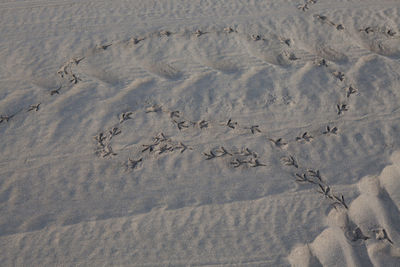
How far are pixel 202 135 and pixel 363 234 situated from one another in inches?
57.0

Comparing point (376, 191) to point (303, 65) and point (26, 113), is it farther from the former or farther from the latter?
point (26, 113)

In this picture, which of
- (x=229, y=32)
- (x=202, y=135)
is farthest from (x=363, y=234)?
(x=229, y=32)

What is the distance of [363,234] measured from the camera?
2.04 meters

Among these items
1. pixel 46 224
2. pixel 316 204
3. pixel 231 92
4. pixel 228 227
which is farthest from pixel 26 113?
pixel 316 204

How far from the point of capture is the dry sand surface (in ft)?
6.65

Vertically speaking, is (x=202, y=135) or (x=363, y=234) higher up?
(x=202, y=135)

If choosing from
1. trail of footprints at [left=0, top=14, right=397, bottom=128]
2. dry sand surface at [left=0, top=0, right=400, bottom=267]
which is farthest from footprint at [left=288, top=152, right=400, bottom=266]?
trail of footprints at [left=0, top=14, right=397, bottom=128]

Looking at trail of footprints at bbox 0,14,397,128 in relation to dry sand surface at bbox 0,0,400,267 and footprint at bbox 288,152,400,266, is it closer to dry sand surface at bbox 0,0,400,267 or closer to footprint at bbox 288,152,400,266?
dry sand surface at bbox 0,0,400,267

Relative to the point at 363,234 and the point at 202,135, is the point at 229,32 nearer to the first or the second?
the point at 202,135

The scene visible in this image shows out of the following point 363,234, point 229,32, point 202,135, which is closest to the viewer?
point 363,234

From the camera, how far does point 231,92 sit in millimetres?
2848

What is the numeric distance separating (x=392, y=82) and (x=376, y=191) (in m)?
1.29

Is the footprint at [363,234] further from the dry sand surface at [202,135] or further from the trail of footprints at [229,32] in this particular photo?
the trail of footprints at [229,32]

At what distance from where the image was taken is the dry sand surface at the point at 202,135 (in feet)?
6.65
